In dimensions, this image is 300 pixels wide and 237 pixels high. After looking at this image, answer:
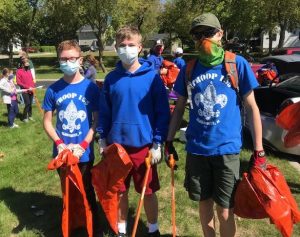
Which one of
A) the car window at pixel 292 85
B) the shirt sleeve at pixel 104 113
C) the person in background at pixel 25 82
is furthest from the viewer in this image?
the person in background at pixel 25 82

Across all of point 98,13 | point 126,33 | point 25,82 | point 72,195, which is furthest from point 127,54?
point 98,13

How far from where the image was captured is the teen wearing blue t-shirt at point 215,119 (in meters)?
3.14

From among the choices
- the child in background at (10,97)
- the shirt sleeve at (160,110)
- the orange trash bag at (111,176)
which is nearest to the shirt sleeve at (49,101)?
the orange trash bag at (111,176)

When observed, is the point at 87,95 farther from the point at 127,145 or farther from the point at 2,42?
the point at 2,42

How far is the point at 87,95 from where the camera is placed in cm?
405

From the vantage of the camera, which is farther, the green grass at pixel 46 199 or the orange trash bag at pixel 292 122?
the green grass at pixel 46 199

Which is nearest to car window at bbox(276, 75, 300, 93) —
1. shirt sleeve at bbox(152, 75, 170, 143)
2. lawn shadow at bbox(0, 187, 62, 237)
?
shirt sleeve at bbox(152, 75, 170, 143)

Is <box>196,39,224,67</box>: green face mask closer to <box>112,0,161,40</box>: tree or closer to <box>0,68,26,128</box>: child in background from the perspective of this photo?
<box>0,68,26,128</box>: child in background

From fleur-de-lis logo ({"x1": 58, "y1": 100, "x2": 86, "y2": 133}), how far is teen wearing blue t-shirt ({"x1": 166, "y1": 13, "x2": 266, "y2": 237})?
1095mm

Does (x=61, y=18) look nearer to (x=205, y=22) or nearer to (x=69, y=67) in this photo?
(x=69, y=67)

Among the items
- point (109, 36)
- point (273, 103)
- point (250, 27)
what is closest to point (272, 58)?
point (273, 103)

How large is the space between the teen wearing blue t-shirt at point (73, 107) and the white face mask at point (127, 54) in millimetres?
618

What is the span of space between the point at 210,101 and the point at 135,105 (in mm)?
719

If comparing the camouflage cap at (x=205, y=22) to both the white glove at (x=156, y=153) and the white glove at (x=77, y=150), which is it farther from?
the white glove at (x=77, y=150)
